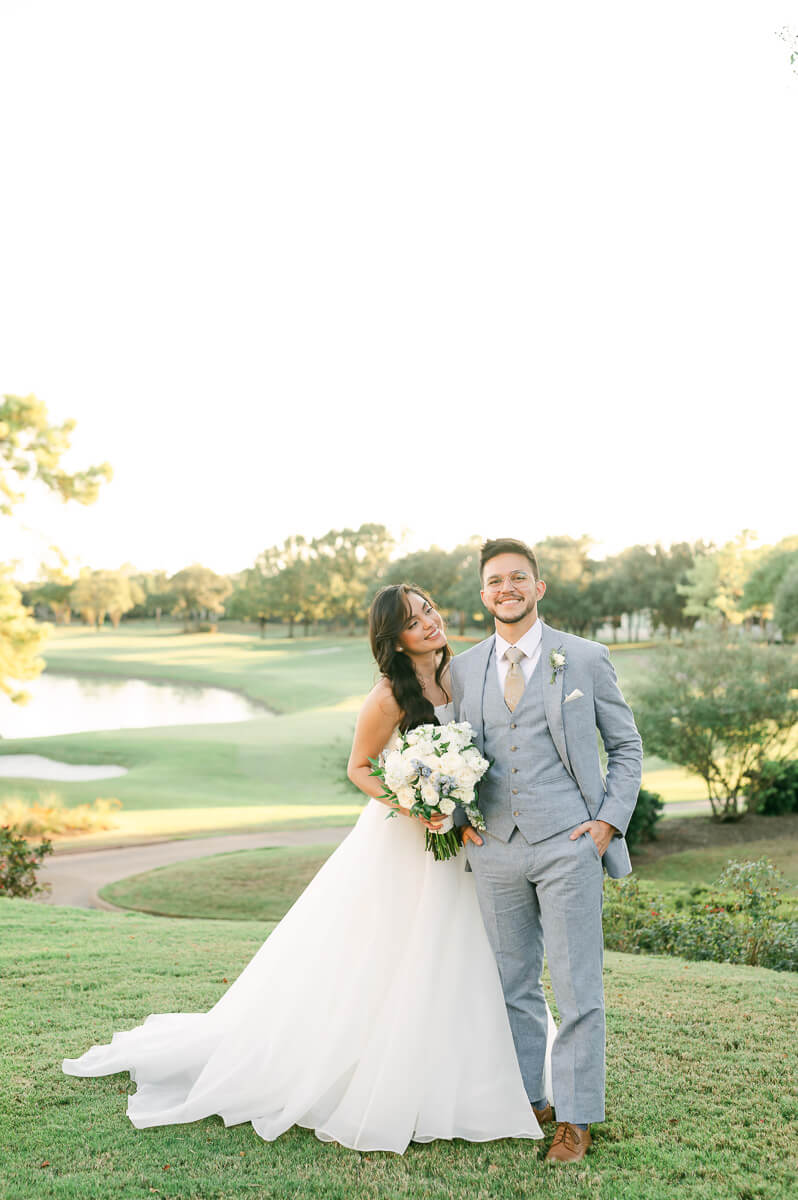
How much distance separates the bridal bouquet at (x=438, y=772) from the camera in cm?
371

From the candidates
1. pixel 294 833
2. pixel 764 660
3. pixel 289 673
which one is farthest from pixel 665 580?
pixel 294 833

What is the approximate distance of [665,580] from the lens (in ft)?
232

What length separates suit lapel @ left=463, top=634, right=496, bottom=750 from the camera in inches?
157

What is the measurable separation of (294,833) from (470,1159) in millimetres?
16445

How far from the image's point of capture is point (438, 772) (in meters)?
3.71

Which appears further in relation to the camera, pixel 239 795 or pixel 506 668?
pixel 239 795

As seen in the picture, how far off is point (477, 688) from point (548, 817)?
610 mm

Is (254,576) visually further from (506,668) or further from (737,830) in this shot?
(506,668)

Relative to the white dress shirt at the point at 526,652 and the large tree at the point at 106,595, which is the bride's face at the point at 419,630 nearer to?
the white dress shirt at the point at 526,652

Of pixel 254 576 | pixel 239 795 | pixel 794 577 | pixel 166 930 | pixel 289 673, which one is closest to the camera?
pixel 166 930

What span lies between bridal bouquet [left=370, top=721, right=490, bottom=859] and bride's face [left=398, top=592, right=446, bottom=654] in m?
0.49

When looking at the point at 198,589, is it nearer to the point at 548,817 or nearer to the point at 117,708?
the point at 117,708

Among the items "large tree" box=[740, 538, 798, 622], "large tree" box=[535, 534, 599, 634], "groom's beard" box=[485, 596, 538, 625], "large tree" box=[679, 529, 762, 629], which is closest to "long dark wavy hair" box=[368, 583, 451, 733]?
"groom's beard" box=[485, 596, 538, 625]

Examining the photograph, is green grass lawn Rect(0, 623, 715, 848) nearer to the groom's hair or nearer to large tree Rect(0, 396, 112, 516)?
large tree Rect(0, 396, 112, 516)
